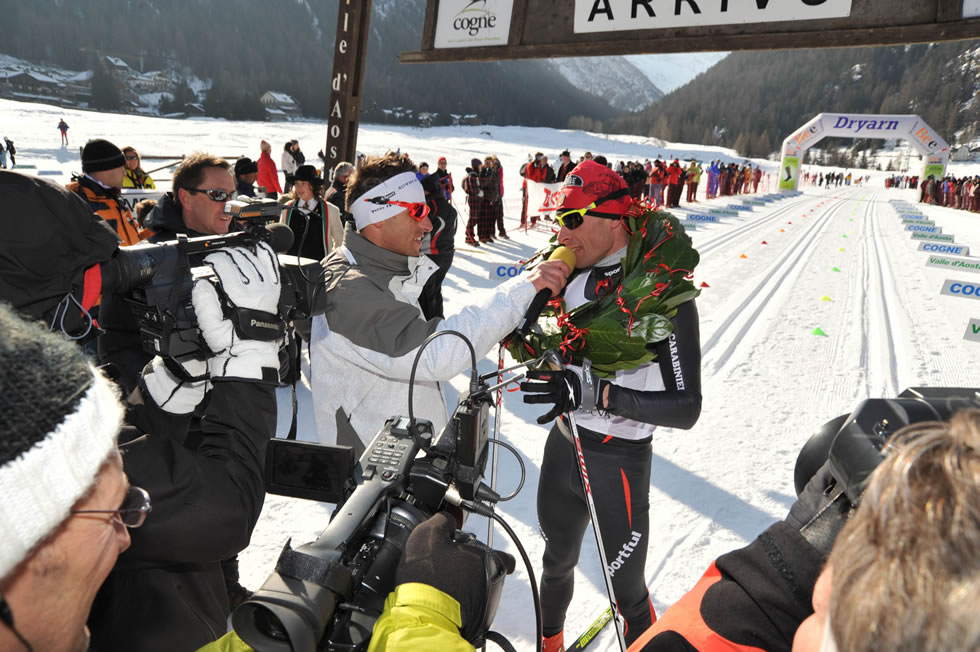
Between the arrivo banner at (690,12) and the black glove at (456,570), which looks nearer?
the black glove at (456,570)

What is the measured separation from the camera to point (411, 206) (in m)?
2.45

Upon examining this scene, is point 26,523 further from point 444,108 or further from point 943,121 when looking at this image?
point 943,121

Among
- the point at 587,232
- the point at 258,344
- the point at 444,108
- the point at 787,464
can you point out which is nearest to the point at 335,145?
the point at 587,232

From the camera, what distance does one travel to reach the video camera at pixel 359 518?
0.91 meters

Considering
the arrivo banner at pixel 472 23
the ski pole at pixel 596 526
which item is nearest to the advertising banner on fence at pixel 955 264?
the arrivo banner at pixel 472 23

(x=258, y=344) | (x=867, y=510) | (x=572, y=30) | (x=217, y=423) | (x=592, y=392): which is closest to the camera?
(x=867, y=510)

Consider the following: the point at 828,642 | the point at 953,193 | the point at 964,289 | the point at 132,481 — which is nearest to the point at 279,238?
the point at 132,481

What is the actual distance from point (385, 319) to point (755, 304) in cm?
786

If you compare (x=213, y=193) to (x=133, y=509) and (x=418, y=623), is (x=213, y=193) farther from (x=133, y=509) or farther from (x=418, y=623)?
(x=418, y=623)

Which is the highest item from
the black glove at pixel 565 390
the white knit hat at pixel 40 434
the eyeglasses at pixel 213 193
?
the eyeglasses at pixel 213 193

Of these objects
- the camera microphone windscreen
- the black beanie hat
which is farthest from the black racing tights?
the black beanie hat

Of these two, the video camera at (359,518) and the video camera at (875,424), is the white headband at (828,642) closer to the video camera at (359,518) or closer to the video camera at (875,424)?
the video camera at (875,424)

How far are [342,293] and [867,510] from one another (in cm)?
189

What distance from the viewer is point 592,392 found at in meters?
2.12
